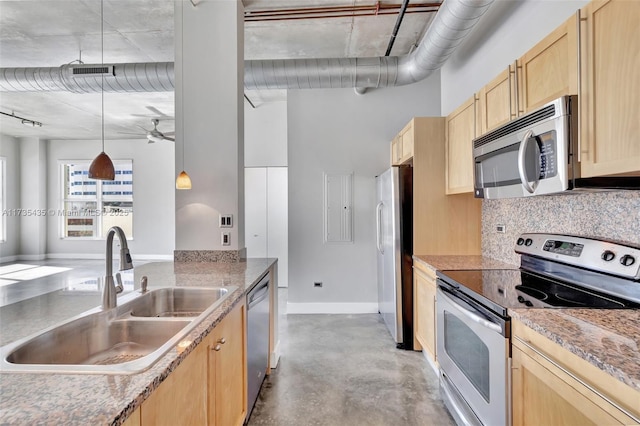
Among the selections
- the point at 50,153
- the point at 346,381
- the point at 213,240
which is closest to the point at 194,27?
the point at 213,240

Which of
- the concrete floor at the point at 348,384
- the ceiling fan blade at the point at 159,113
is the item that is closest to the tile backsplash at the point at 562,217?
the concrete floor at the point at 348,384

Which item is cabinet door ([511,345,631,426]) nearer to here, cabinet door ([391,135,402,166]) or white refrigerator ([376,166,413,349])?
white refrigerator ([376,166,413,349])

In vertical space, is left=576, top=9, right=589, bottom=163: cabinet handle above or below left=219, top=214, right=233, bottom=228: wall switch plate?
above

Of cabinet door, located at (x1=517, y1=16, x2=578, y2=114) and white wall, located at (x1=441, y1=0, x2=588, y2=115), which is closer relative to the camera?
cabinet door, located at (x1=517, y1=16, x2=578, y2=114)

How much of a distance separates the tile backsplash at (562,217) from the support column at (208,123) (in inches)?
85.5

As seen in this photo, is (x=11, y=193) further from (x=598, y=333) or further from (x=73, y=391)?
(x=598, y=333)

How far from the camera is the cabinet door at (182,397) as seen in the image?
88 centimetres

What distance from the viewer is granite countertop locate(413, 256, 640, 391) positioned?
0.89 metres

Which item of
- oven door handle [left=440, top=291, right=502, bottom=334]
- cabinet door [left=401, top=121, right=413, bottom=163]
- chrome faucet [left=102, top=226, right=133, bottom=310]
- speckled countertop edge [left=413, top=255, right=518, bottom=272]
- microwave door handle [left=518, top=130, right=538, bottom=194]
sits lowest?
oven door handle [left=440, top=291, right=502, bottom=334]

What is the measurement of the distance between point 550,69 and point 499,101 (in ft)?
1.56

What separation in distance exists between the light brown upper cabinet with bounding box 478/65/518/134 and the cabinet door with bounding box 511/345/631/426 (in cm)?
137

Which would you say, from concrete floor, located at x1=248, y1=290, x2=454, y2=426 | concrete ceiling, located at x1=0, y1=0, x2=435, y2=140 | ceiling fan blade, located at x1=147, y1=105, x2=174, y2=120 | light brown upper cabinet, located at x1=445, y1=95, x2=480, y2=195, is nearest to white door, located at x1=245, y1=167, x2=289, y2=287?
ceiling fan blade, located at x1=147, y1=105, x2=174, y2=120

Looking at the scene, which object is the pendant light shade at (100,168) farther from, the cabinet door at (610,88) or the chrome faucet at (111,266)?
the cabinet door at (610,88)

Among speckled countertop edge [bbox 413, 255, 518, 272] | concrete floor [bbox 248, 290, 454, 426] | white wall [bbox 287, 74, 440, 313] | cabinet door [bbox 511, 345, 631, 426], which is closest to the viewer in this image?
cabinet door [bbox 511, 345, 631, 426]
